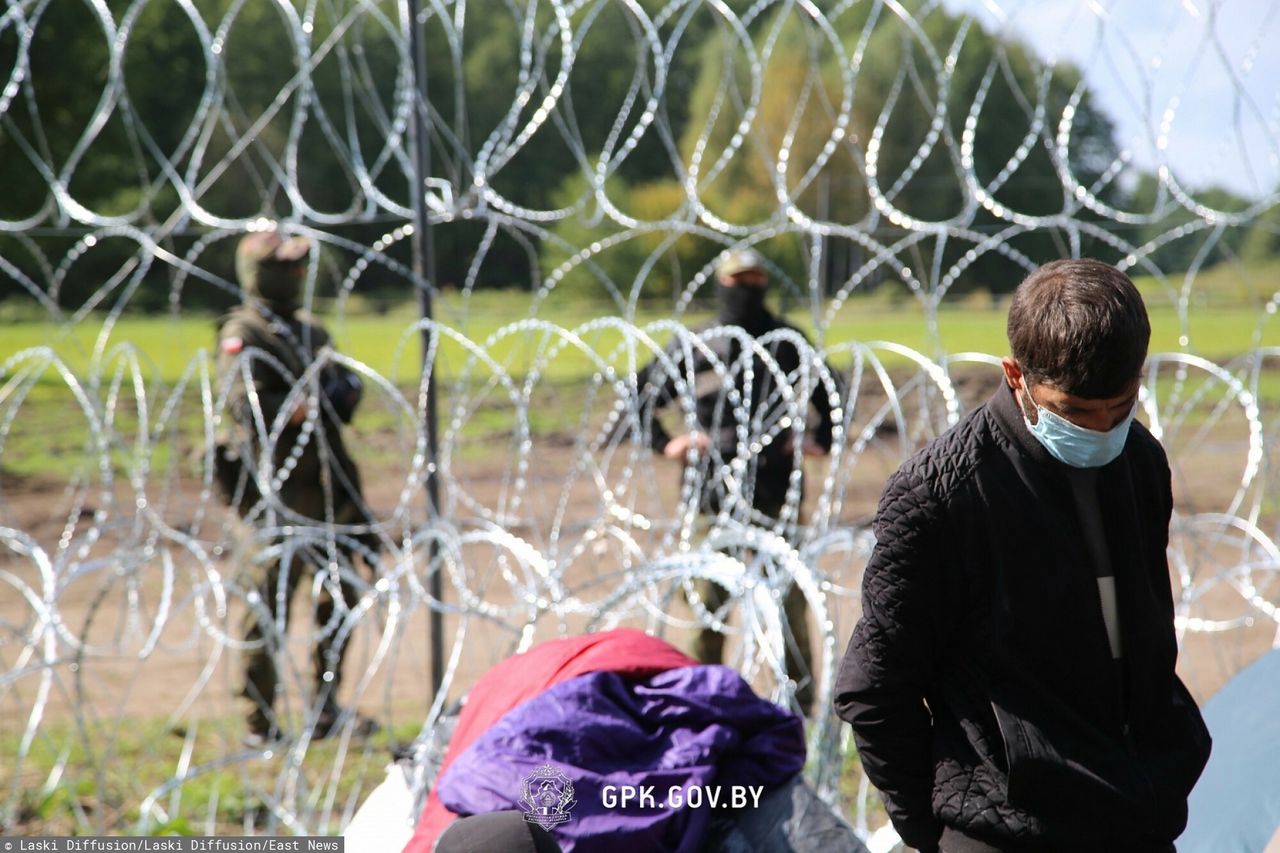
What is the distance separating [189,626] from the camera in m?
6.79

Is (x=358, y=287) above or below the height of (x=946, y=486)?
below

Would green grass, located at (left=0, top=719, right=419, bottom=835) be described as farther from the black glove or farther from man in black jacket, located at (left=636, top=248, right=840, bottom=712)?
man in black jacket, located at (left=636, top=248, right=840, bottom=712)

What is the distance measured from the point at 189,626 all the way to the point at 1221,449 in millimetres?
9139

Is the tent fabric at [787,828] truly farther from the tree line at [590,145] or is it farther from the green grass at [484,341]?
the tree line at [590,145]

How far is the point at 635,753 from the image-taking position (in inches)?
87.9

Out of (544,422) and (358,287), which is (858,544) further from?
(358,287)

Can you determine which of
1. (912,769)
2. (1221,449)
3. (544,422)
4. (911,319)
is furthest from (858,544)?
(911,319)

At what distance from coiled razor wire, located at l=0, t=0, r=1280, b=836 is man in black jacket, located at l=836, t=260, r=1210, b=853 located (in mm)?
741

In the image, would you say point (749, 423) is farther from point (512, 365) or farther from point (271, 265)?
point (512, 365)

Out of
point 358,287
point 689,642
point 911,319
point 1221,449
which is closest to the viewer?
point 689,642

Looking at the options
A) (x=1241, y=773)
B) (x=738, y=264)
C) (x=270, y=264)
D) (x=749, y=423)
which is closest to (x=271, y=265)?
(x=270, y=264)

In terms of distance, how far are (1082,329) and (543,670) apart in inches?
48.6

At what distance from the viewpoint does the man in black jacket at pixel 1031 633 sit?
167 cm

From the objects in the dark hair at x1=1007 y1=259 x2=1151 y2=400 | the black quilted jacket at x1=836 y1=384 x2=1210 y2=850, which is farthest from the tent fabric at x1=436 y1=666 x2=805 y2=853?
the dark hair at x1=1007 y1=259 x2=1151 y2=400
